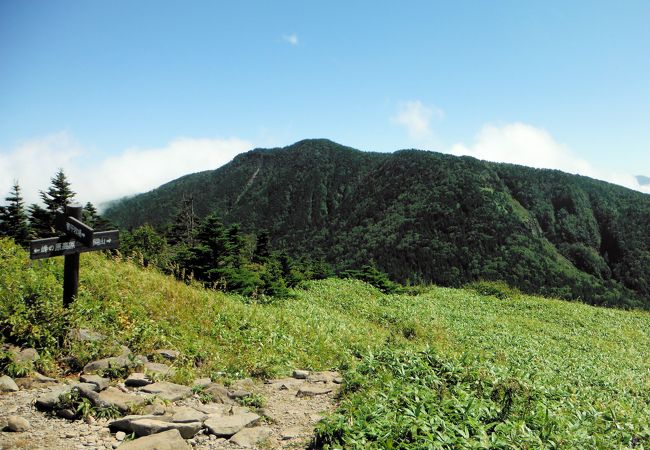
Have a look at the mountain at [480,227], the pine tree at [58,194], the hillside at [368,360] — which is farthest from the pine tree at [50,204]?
the mountain at [480,227]

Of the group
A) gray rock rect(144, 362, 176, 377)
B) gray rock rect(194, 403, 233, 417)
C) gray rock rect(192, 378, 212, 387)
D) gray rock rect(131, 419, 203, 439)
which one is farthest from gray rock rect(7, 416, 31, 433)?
gray rock rect(192, 378, 212, 387)

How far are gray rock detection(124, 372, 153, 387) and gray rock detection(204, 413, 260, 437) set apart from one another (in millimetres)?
1490

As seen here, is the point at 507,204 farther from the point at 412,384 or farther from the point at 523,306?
the point at 412,384

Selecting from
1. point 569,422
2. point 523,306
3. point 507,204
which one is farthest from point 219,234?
point 507,204

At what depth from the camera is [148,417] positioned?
16.4ft

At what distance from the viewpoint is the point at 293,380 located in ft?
25.5

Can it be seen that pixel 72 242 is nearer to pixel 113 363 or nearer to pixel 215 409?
pixel 113 363

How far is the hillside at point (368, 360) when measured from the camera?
5004 millimetres

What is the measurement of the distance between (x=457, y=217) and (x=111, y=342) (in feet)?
355

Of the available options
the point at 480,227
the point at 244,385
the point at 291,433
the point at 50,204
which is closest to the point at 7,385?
the point at 244,385

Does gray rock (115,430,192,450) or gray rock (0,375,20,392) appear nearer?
gray rock (115,430,192,450)

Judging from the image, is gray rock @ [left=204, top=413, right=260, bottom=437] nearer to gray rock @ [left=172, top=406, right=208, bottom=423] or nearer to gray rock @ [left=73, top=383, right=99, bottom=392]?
gray rock @ [left=172, top=406, right=208, bottom=423]

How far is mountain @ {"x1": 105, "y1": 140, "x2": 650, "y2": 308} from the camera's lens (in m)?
92.5

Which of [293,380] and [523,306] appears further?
[523,306]
